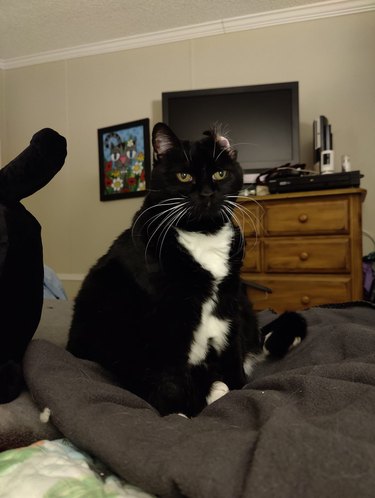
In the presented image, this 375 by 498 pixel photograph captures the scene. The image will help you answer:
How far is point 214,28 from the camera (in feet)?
8.71

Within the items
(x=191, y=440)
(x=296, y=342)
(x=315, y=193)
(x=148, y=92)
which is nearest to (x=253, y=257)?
(x=315, y=193)

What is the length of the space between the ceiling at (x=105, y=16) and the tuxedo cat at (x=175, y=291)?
1996 millimetres

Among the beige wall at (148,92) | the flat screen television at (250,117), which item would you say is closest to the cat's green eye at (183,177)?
the flat screen television at (250,117)

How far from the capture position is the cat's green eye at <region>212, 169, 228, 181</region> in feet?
2.85

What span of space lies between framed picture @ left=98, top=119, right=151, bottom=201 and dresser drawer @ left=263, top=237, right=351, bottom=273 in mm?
1149

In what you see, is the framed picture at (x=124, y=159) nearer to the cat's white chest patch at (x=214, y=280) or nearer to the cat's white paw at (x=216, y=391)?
the cat's white chest patch at (x=214, y=280)

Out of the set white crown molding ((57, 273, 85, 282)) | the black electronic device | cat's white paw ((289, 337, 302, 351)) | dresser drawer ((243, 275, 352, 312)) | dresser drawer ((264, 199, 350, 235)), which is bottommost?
Result: white crown molding ((57, 273, 85, 282))

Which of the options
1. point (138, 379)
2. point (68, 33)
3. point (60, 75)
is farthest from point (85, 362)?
point (60, 75)

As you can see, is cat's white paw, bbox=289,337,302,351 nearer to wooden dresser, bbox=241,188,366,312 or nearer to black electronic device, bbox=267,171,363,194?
wooden dresser, bbox=241,188,366,312

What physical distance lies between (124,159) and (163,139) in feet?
6.81

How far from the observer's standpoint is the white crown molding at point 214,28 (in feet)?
8.00

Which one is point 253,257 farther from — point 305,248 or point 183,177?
point 183,177

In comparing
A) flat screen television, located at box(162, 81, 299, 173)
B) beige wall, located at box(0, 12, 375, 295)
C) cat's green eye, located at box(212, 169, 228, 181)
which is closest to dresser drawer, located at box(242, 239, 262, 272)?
flat screen television, located at box(162, 81, 299, 173)

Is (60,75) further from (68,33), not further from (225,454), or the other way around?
(225,454)
